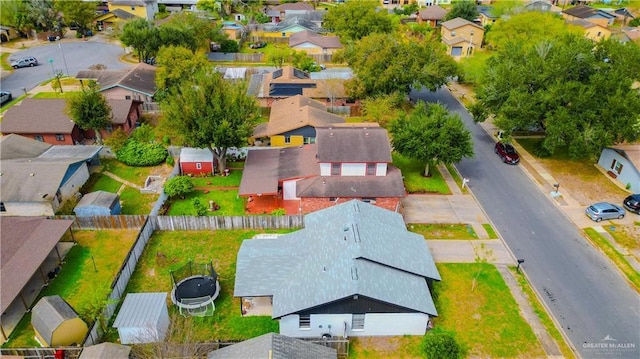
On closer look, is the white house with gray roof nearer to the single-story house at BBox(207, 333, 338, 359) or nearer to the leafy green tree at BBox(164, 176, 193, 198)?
the single-story house at BBox(207, 333, 338, 359)

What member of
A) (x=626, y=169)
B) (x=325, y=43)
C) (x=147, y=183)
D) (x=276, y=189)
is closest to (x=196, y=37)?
(x=325, y=43)

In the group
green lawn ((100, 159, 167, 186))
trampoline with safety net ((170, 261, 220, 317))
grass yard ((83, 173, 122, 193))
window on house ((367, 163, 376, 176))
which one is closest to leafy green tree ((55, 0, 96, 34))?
green lawn ((100, 159, 167, 186))

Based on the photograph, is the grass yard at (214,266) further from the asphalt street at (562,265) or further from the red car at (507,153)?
the red car at (507,153)

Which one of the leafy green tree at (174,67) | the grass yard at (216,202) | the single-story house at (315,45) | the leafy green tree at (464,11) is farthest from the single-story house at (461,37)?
the grass yard at (216,202)

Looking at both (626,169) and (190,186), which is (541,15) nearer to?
(626,169)

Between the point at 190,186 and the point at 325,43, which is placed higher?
the point at 325,43

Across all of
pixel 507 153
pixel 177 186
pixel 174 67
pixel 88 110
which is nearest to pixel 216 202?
pixel 177 186
